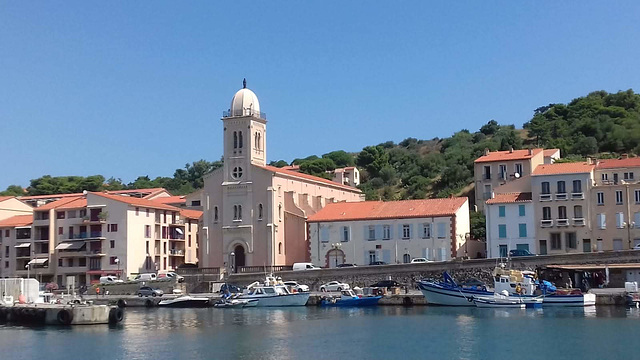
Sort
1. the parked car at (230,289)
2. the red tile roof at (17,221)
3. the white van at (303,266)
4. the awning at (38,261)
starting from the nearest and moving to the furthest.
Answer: the parked car at (230,289) < the white van at (303,266) < the awning at (38,261) < the red tile roof at (17,221)

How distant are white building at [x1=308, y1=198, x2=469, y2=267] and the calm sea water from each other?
14128 mm

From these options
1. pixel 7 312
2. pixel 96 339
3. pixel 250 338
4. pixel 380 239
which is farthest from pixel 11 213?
pixel 250 338

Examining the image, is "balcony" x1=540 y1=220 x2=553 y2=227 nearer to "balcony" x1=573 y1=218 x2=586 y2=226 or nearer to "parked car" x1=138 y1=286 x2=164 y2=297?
"balcony" x1=573 y1=218 x2=586 y2=226

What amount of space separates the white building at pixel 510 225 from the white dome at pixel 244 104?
94.6 feet

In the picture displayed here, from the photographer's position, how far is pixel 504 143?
12688cm

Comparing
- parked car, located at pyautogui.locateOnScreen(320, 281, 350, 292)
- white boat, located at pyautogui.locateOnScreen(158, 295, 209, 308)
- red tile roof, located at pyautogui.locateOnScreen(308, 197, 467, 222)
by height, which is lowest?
white boat, located at pyautogui.locateOnScreen(158, 295, 209, 308)

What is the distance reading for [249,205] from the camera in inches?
3457

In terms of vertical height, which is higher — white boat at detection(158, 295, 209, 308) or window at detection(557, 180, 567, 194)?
window at detection(557, 180, 567, 194)

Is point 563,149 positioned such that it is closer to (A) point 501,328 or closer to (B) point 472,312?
(B) point 472,312

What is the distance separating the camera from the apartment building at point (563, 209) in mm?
72750

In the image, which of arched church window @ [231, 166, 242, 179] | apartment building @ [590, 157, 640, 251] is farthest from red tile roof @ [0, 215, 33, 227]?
apartment building @ [590, 157, 640, 251]

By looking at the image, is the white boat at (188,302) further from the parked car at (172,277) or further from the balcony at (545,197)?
the balcony at (545,197)

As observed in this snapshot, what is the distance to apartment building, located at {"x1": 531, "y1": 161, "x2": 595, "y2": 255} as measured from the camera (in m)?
72.8

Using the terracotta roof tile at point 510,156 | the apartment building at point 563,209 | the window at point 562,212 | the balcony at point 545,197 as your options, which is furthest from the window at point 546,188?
the terracotta roof tile at point 510,156
